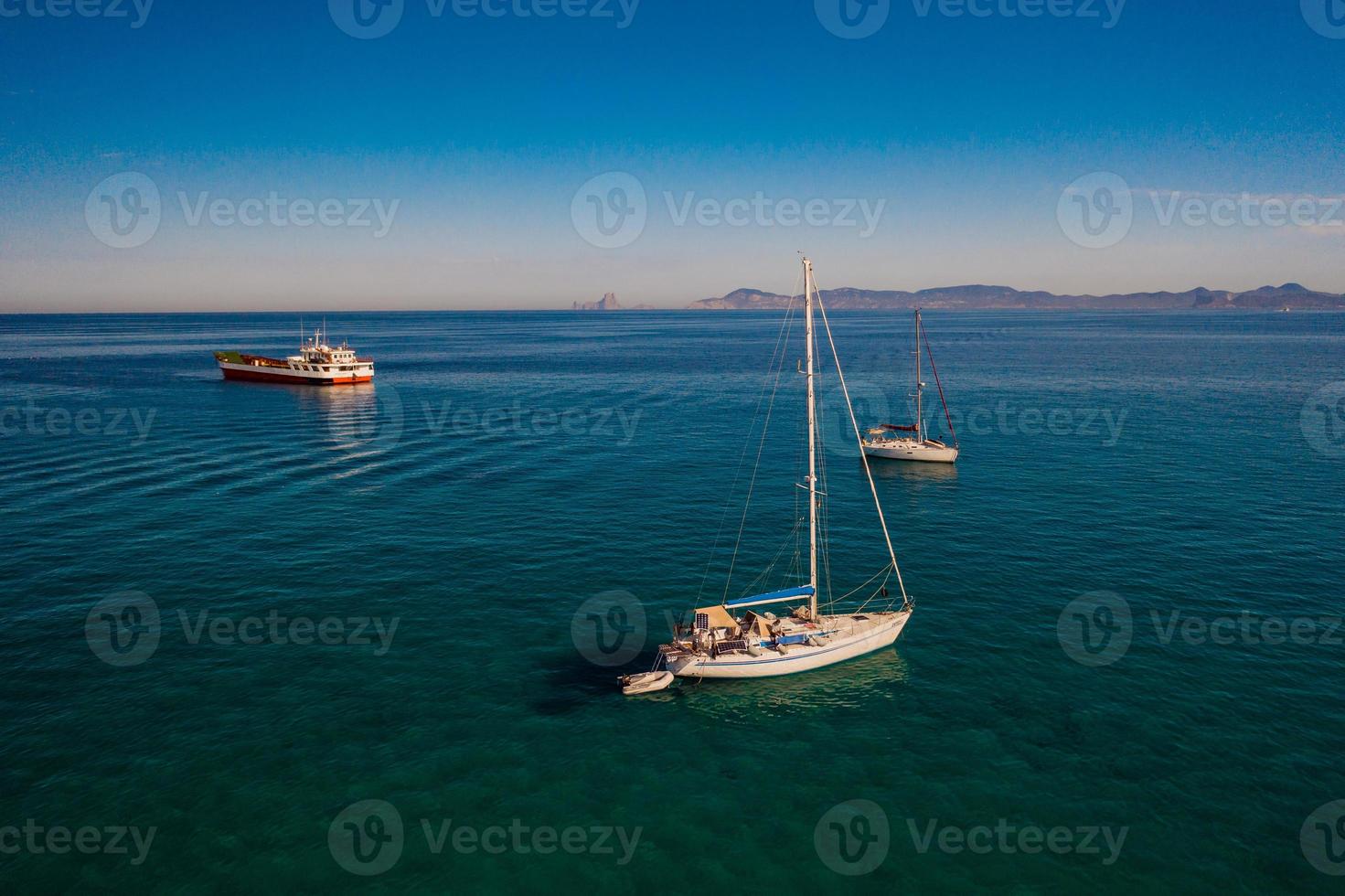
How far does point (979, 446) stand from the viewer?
3169 inches

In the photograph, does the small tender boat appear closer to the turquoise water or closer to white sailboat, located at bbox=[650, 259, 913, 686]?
white sailboat, located at bbox=[650, 259, 913, 686]

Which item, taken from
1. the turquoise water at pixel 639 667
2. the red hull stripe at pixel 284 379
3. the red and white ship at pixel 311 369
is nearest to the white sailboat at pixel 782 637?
the turquoise water at pixel 639 667

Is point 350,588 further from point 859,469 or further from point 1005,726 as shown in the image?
point 859,469

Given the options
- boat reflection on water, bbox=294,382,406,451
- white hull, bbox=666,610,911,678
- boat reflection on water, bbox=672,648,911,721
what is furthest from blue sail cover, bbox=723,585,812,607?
boat reflection on water, bbox=294,382,406,451

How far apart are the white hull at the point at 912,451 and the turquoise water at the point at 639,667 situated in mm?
2012

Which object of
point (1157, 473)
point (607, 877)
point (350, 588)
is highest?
point (1157, 473)

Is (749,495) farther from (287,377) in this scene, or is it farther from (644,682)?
(287,377)

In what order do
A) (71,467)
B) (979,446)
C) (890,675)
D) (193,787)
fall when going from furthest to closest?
(979,446) < (71,467) < (890,675) < (193,787)

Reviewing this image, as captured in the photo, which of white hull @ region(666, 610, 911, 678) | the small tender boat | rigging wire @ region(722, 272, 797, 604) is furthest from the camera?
rigging wire @ region(722, 272, 797, 604)

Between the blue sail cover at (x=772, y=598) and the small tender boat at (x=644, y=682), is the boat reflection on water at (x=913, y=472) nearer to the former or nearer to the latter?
the blue sail cover at (x=772, y=598)

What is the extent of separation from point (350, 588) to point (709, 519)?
26.1 meters

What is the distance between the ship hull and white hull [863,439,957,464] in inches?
3900

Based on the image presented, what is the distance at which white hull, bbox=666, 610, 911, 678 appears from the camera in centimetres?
3278

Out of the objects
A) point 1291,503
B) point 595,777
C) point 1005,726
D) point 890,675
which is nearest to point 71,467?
point 595,777
